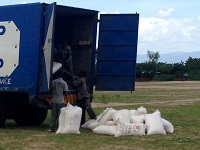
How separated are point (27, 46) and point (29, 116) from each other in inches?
114

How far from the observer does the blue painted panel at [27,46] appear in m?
13.3

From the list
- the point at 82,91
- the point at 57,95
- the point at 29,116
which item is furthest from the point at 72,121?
the point at 29,116

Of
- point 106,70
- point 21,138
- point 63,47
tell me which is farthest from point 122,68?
point 21,138

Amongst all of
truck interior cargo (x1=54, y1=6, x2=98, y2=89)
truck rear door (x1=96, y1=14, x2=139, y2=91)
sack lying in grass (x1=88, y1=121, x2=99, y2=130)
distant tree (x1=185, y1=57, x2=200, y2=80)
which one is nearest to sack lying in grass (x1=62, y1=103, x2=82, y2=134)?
sack lying in grass (x1=88, y1=121, x2=99, y2=130)

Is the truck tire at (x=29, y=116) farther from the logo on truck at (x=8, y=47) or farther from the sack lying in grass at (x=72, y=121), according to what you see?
the sack lying in grass at (x=72, y=121)

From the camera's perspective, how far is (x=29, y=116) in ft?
51.6

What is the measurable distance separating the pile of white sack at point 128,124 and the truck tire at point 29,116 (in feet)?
7.67

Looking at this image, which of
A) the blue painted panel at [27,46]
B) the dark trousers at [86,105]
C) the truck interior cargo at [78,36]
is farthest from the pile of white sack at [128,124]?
the blue painted panel at [27,46]

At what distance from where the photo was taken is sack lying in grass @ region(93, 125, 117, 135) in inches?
510

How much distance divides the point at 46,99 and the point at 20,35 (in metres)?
1.69

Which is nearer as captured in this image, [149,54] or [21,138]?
[21,138]

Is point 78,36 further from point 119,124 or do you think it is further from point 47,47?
point 119,124

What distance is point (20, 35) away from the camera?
539 inches

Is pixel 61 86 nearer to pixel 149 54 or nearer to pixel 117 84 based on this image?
pixel 117 84
